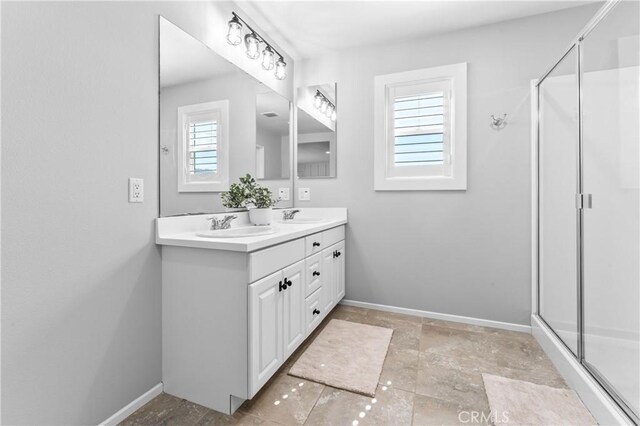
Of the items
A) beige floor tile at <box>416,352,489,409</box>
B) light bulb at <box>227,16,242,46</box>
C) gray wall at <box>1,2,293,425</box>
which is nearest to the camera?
gray wall at <box>1,2,293,425</box>

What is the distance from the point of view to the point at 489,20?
2.23 m

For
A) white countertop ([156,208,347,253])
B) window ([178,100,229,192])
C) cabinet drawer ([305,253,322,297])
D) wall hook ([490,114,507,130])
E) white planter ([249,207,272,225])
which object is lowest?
cabinet drawer ([305,253,322,297])

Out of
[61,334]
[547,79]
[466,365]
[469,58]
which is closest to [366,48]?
[469,58]

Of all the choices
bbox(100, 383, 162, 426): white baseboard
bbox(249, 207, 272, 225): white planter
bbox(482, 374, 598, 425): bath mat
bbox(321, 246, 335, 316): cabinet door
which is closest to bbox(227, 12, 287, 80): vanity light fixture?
bbox(249, 207, 272, 225): white planter

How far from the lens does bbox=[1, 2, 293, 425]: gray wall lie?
1009mm

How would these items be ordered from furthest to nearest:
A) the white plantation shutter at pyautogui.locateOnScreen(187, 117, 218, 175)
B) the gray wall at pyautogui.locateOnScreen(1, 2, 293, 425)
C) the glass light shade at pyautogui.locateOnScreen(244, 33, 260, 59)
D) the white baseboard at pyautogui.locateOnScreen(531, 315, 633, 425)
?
1. the glass light shade at pyautogui.locateOnScreen(244, 33, 260, 59)
2. the white plantation shutter at pyautogui.locateOnScreen(187, 117, 218, 175)
3. the white baseboard at pyautogui.locateOnScreen(531, 315, 633, 425)
4. the gray wall at pyautogui.locateOnScreen(1, 2, 293, 425)

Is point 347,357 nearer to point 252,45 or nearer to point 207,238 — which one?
point 207,238

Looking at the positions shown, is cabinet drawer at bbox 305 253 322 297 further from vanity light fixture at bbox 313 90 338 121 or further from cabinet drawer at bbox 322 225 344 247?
vanity light fixture at bbox 313 90 338 121

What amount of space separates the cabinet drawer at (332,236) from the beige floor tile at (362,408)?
989 millimetres

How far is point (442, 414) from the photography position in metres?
1.38

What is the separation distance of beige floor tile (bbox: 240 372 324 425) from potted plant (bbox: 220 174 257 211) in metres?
1.13

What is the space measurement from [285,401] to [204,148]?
1511 mm

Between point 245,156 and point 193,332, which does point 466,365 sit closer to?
point 193,332

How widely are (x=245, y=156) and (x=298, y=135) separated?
0.81 metres
